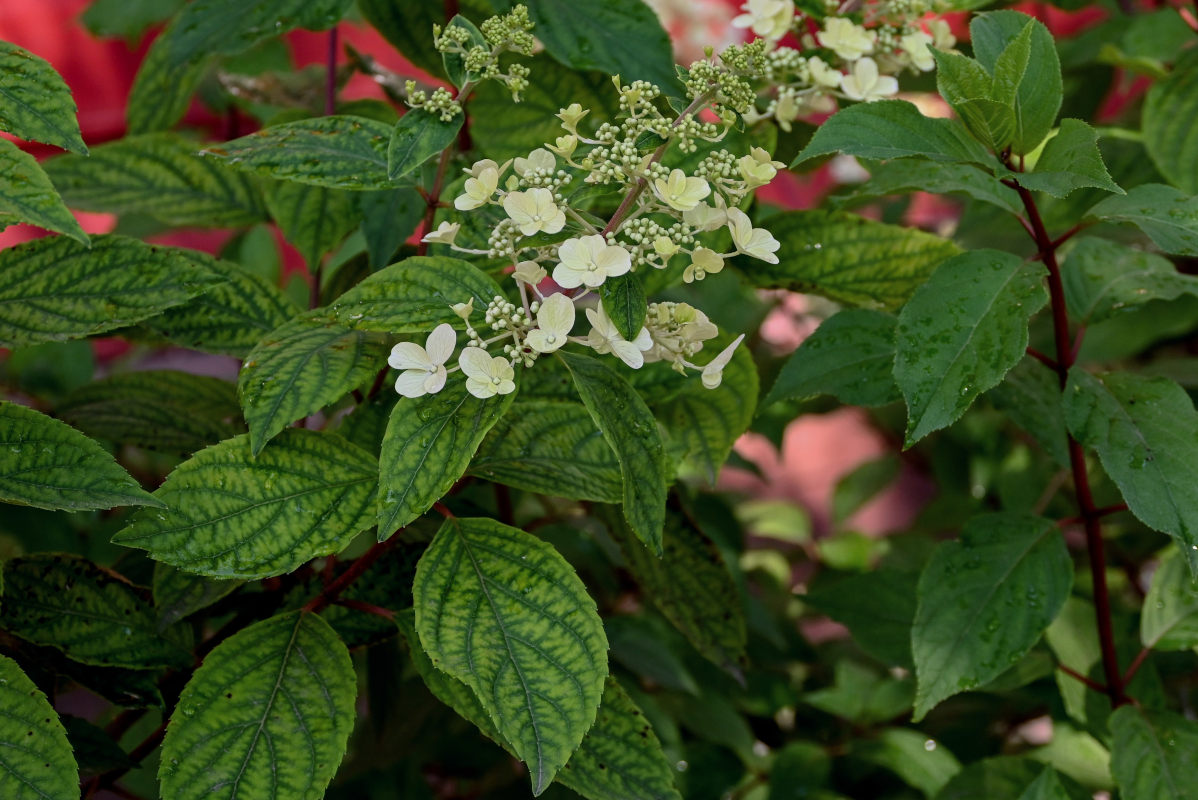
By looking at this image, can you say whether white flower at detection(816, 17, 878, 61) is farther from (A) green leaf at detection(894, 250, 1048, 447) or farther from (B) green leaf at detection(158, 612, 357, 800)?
(B) green leaf at detection(158, 612, 357, 800)

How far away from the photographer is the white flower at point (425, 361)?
0.61 m

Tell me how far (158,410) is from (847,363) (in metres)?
0.57

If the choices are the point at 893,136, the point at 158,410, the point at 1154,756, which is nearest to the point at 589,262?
the point at 893,136

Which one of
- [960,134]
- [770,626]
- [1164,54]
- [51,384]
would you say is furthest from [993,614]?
[51,384]

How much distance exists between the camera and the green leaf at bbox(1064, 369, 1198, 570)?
70 centimetres

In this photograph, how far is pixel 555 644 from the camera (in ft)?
2.11

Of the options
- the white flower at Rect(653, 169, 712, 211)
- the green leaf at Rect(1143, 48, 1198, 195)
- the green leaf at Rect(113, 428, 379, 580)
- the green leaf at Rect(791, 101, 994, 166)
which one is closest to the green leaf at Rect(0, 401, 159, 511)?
the green leaf at Rect(113, 428, 379, 580)

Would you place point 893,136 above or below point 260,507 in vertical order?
above

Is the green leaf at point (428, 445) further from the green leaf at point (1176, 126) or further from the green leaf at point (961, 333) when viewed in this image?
the green leaf at point (1176, 126)

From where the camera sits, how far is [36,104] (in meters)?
0.61

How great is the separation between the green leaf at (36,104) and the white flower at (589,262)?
29 centimetres

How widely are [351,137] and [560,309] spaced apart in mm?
245

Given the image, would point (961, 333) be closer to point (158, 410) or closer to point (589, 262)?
point (589, 262)

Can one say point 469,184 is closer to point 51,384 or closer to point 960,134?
point 960,134
